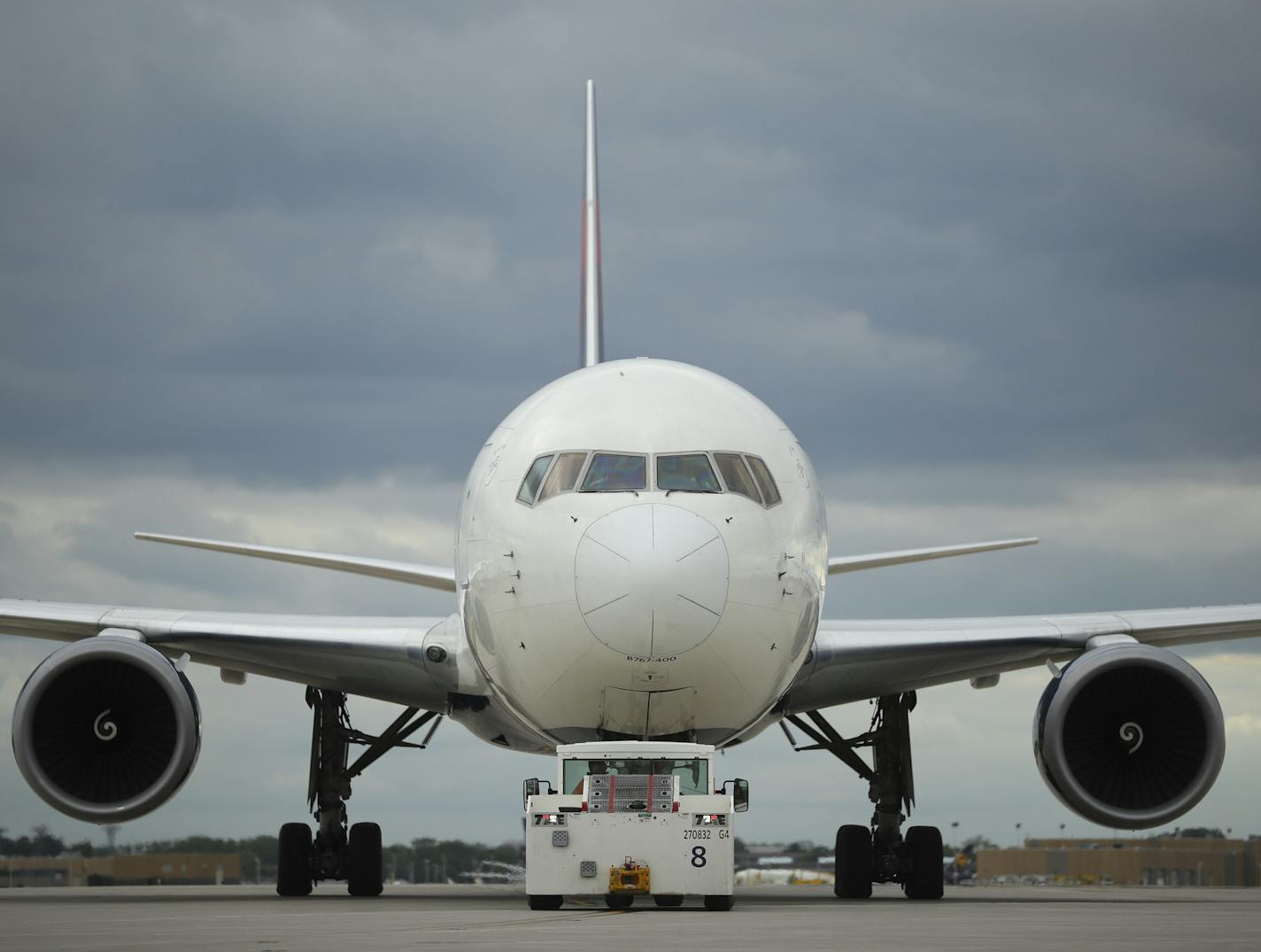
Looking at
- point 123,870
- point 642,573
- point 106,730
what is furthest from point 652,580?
point 123,870

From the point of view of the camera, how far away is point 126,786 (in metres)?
15.1

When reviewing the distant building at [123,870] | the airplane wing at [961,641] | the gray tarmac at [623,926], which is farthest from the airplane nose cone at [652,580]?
the distant building at [123,870]

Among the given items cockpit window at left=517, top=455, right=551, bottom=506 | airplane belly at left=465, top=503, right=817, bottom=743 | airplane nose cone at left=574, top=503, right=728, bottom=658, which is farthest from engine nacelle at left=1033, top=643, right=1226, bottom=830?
cockpit window at left=517, top=455, right=551, bottom=506

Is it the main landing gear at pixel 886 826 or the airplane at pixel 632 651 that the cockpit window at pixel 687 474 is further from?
the main landing gear at pixel 886 826

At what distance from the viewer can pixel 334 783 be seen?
18609 millimetres

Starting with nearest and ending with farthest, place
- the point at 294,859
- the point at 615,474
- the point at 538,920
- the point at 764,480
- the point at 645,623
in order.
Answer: the point at 538,920
the point at 645,623
the point at 615,474
the point at 764,480
the point at 294,859

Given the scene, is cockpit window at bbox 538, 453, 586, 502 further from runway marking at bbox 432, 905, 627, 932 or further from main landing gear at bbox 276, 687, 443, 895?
main landing gear at bbox 276, 687, 443, 895

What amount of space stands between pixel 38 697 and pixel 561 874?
5.42 m

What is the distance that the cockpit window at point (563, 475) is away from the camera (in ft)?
42.2

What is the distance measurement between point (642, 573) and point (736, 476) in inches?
59.3

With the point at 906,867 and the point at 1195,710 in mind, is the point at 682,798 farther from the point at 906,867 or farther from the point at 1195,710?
the point at 906,867

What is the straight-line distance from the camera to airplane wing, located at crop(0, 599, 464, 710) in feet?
52.8

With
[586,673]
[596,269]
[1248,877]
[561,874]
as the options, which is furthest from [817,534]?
[1248,877]

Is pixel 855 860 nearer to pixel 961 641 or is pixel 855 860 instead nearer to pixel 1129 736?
pixel 961 641
